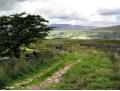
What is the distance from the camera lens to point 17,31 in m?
16.8

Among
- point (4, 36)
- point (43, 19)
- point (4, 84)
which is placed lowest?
point (4, 84)

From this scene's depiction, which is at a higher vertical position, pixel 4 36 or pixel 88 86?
pixel 4 36

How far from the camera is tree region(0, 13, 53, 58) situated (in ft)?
52.3

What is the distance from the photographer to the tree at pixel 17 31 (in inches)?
627

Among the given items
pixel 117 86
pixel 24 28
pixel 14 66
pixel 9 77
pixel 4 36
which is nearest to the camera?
pixel 117 86

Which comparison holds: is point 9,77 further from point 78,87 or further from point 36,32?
point 36,32

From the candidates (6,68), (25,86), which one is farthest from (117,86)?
(6,68)

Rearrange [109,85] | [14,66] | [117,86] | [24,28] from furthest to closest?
[24,28] → [14,66] → [109,85] → [117,86]

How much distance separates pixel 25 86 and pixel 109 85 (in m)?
3.90

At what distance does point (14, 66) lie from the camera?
10.3 meters

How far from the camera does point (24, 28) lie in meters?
17.3

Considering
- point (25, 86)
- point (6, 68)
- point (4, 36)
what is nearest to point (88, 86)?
point (25, 86)

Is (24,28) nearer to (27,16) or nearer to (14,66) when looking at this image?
(27,16)

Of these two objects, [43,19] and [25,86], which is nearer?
[25,86]
